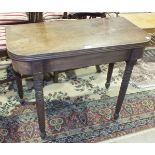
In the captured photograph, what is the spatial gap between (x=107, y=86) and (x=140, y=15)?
3.69 ft

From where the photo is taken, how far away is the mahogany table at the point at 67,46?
4.09 ft

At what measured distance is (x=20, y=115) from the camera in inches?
74.9

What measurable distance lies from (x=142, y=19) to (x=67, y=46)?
169cm

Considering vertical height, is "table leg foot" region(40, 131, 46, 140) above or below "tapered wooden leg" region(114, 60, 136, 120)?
below

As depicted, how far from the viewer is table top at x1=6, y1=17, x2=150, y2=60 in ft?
4.13

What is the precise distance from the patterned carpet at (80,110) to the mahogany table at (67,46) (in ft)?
0.76

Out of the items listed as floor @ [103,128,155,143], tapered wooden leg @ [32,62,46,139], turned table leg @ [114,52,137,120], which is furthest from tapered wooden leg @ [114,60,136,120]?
tapered wooden leg @ [32,62,46,139]

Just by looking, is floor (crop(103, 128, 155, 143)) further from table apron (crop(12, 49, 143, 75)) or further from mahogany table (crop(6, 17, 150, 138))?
table apron (crop(12, 49, 143, 75))

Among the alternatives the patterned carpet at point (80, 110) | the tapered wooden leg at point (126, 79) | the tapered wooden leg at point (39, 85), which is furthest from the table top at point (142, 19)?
the tapered wooden leg at point (39, 85)

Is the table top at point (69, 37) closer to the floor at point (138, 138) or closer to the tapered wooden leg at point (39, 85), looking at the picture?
the tapered wooden leg at point (39, 85)

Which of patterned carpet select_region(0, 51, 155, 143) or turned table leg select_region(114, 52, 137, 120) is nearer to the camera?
turned table leg select_region(114, 52, 137, 120)
